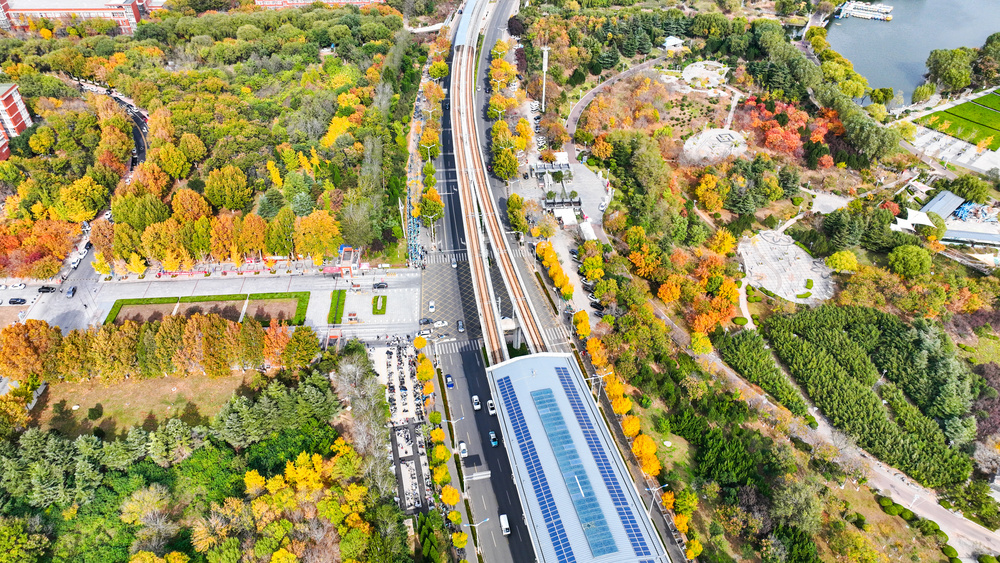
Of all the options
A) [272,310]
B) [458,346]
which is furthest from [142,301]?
[458,346]

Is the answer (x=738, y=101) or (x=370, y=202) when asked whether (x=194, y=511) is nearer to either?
(x=370, y=202)

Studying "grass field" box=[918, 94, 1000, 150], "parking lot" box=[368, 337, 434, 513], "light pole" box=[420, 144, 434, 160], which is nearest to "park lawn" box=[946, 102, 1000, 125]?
"grass field" box=[918, 94, 1000, 150]

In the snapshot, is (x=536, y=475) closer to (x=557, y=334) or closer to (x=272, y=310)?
(x=557, y=334)

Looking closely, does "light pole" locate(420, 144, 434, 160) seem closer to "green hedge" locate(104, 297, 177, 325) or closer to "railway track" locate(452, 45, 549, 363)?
"railway track" locate(452, 45, 549, 363)

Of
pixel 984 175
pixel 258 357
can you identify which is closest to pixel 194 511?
pixel 258 357

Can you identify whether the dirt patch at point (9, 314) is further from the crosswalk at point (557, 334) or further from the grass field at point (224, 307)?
the crosswalk at point (557, 334)

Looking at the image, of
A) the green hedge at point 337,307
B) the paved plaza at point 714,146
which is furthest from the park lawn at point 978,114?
the green hedge at point 337,307
